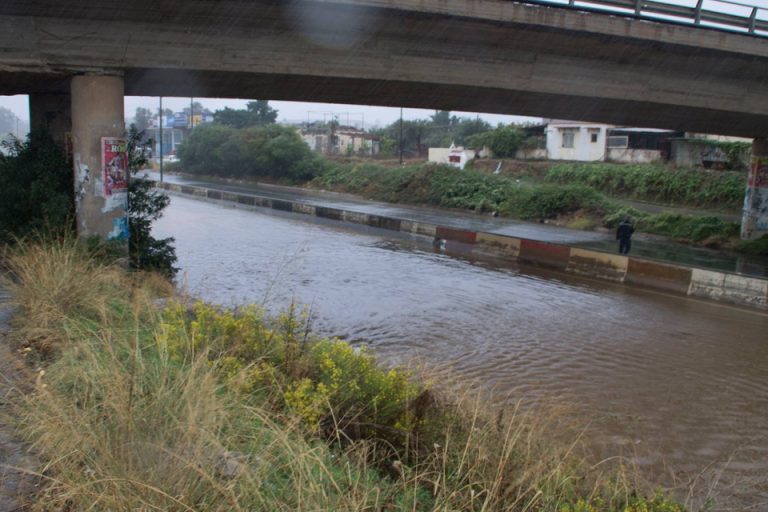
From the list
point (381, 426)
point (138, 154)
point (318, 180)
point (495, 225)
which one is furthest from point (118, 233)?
point (318, 180)

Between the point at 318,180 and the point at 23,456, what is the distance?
5212 centimetres

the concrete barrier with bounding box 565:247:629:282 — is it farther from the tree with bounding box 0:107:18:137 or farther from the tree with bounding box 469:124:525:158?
the tree with bounding box 0:107:18:137

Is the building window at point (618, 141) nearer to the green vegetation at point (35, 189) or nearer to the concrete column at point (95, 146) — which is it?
the concrete column at point (95, 146)

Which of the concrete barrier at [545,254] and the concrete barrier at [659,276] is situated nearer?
the concrete barrier at [659,276]

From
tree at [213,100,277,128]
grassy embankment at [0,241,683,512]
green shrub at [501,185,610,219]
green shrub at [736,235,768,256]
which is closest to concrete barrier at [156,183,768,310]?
→ green shrub at [736,235,768,256]

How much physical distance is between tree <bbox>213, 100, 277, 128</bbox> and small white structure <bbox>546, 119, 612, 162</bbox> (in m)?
55.5

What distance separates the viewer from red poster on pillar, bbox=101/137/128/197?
12.4m

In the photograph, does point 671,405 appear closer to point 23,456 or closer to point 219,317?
point 219,317

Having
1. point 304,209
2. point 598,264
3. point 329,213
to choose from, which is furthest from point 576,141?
point 598,264

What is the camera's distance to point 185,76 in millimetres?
14016

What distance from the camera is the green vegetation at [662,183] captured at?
3251cm

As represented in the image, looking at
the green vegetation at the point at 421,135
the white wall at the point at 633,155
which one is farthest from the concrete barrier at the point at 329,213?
the green vegetation at the point at 421,135

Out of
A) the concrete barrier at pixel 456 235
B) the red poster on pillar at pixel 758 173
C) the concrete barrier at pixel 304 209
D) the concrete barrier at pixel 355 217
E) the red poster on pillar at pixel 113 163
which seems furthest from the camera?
the concrete barrier at pixel 304 209

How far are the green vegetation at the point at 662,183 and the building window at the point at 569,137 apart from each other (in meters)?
9.34
